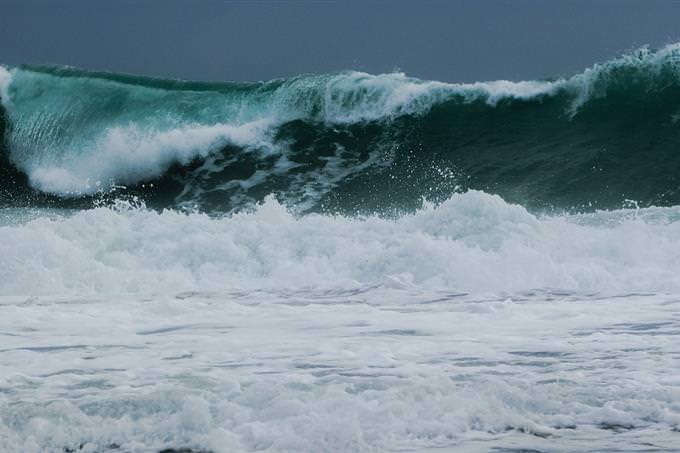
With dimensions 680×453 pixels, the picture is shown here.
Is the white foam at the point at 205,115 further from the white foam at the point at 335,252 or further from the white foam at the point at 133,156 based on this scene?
the white foam at the point at 335,252

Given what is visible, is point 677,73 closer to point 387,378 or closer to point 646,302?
point 646,302

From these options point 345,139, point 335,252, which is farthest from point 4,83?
point 335,252

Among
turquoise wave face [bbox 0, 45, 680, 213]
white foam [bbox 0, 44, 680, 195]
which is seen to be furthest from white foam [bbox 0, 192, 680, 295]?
white foam [bbox 0, 44, 680, 195]

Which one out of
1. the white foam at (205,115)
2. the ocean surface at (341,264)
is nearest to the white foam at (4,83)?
the ocean surface at (341,264)

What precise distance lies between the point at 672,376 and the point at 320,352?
1690 mm

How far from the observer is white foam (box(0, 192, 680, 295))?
7.35m

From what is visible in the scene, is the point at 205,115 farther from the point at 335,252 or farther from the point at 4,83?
the point at 335,252

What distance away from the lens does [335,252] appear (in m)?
8.34

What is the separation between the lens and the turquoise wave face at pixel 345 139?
13633mm

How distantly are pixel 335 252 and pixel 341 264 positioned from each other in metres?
0.33

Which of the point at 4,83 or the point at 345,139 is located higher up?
the point at 4,83

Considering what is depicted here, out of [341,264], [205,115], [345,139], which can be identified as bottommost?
[341,264]

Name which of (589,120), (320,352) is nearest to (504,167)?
(589,120)

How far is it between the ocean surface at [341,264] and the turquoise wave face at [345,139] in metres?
0.04
